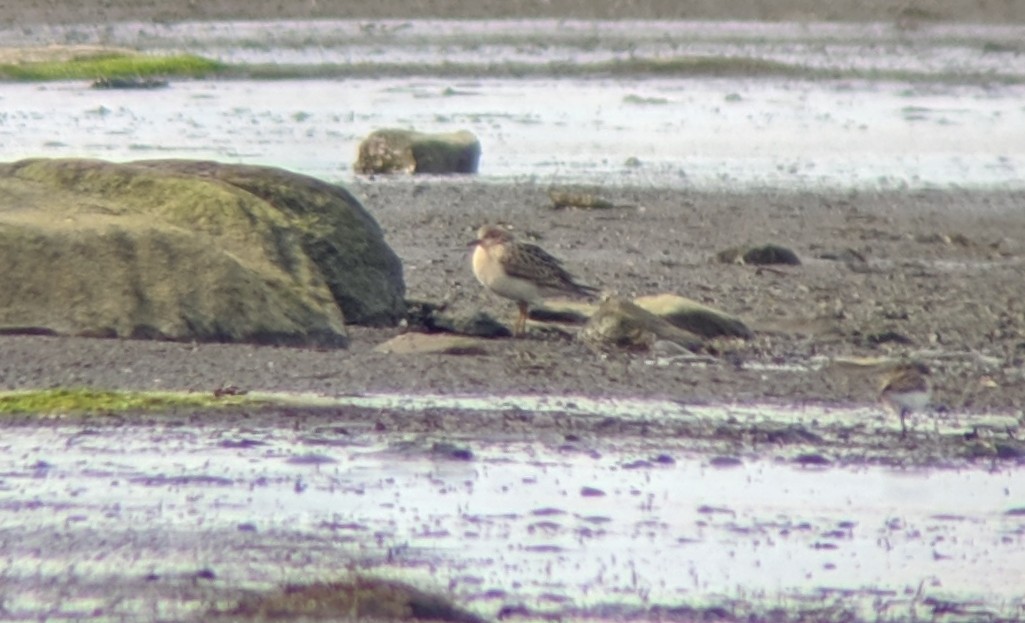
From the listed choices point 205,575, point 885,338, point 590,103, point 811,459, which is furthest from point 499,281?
point 590,103

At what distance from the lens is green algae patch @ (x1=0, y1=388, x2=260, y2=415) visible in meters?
8.12

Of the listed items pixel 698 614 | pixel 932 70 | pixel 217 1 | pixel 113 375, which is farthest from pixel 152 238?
pixel 217 1

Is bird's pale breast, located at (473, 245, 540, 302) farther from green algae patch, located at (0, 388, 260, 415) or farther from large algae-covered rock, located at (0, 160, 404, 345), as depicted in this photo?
green algae patch, located at (0, 388, 260, 415)

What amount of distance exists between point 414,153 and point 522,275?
6.14m

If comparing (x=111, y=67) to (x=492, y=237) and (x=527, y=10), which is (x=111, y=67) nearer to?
(x=527, y=10)

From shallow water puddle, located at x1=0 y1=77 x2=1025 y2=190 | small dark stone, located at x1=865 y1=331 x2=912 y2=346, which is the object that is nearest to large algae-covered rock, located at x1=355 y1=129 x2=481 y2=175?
shallow water puddle, located at x1=0 y1=77 x2=1025 y2=190

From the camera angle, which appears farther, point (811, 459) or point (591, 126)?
point (591, 126)

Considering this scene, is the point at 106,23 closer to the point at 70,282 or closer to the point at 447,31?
the point at 447,31

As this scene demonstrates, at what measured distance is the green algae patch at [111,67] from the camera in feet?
74.4

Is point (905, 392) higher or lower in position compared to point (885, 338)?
lower

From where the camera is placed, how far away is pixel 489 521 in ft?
22.1

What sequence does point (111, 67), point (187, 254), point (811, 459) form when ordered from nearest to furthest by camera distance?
point (811, 459)
point (187, 254)
point (111, 67)

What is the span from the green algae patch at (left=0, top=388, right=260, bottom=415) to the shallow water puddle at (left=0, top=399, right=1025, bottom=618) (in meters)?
0.25

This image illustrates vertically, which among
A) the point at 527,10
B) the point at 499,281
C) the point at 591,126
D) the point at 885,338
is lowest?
the point at 885,338
